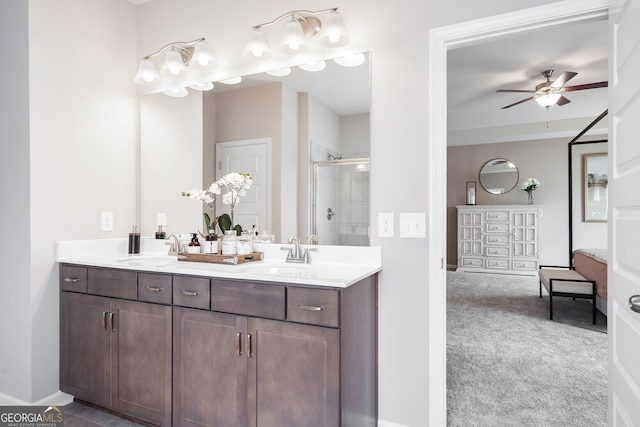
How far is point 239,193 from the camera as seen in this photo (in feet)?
Answer: 7.64

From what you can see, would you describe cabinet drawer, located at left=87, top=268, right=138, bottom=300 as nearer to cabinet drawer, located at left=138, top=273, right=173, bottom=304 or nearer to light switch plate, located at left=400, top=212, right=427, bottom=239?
cabinet drawer, located at left=138, top=273, right=173, bottom=304

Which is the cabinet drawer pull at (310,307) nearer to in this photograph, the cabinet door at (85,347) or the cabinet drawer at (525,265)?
the cabinet door at (85,347)

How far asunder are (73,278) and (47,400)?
76 cm

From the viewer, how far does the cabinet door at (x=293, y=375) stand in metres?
1.45

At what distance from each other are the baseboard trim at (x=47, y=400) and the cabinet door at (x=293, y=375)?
4.59 ft

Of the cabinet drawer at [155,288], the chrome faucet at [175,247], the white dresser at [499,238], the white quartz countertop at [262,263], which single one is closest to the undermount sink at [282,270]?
the white quartz countertop at [262,263]

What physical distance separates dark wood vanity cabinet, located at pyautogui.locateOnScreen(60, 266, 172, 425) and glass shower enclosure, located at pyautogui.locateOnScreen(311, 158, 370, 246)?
0.95 metres

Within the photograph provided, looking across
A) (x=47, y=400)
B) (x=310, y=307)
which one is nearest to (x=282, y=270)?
(x=310, y=307)

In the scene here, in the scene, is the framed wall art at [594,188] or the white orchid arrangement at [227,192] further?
the framed wall art at [594,188]

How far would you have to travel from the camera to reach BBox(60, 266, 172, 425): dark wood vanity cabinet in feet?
6.01

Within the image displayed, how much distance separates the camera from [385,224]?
1.91 m

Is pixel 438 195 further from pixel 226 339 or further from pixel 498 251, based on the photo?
pixel 498 251

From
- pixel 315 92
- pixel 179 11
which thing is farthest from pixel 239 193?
pixel 179 11

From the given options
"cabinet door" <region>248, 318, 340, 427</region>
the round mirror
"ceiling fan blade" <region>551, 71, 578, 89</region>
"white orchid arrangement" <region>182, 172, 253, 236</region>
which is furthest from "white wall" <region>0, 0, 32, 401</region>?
the round mirror
